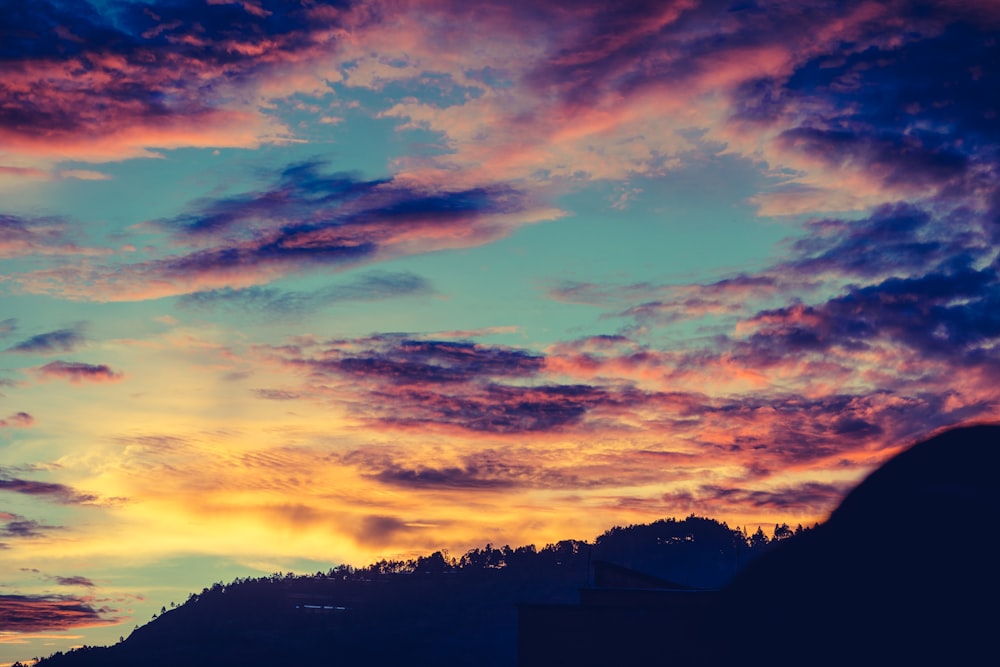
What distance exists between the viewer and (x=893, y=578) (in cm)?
4959

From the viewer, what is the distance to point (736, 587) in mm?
58000

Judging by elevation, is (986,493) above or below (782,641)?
above

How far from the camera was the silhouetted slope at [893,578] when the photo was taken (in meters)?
46.3

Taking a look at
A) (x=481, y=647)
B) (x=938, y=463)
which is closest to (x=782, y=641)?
(x=938, y=463)

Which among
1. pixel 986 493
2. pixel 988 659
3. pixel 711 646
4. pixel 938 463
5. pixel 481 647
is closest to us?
pixel 988 659

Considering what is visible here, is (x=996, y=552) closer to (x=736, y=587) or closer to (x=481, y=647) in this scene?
(x=736, y=587)

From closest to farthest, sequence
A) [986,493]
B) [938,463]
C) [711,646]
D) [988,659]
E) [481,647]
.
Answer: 1. [988,659]
2. [986,493]
3. [938,463]
4. [711,646]
5. [481,647]

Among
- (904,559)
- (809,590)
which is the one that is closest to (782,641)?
(809,590)

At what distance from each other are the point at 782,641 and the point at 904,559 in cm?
881

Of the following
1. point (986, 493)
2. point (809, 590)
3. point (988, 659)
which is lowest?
point (988, 659)

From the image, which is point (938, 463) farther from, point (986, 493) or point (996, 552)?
point (996, 552)

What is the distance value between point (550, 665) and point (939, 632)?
69.4 ft

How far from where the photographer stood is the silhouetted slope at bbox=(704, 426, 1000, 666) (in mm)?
46344

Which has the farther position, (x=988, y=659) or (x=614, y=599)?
(x=614, y=599)
